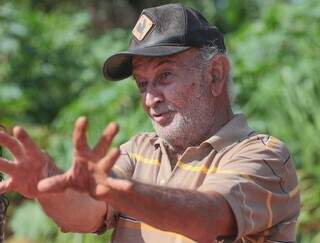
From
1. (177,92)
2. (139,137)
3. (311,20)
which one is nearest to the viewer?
(177,92)

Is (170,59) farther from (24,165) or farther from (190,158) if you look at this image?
(24,165)

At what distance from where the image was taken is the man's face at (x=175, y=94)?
3250mm

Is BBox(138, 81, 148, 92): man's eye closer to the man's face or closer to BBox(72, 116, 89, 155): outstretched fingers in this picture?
the man's face

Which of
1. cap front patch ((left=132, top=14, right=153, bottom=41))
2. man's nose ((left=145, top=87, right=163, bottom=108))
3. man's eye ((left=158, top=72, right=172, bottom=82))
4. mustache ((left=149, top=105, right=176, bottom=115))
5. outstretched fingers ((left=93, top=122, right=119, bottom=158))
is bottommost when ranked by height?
mustache ((left=149, top=105, right=176, bottom=115))

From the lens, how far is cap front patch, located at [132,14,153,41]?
130 inches

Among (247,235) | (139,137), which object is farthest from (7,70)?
(247,235)

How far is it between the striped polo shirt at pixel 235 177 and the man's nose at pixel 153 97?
0.56 feet

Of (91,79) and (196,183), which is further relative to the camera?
(91,79)

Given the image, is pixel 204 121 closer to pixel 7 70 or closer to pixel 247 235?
pixel 247 235

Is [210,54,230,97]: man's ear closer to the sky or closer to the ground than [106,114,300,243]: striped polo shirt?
closer to the sky

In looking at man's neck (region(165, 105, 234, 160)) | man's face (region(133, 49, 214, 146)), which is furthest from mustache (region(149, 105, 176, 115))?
man's neck (region(165, 105, 234, 160))

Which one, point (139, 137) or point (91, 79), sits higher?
point (139, 137)

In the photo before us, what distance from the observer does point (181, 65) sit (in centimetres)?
327

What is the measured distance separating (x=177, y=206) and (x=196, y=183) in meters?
0.53
